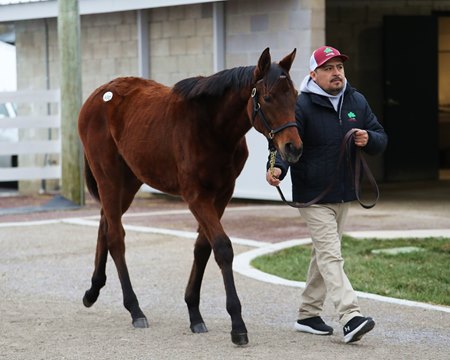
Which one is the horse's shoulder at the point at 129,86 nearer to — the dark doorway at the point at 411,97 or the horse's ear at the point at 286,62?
the horse's ear at the point at 286,62

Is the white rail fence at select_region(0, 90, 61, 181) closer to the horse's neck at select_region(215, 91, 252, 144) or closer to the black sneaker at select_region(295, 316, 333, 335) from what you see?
the horse's neck at select_region(215, 91, 252, 144)

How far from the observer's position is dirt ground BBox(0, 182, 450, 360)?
7016 millimetres

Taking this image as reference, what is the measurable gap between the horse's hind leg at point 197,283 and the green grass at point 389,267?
5.80 feet

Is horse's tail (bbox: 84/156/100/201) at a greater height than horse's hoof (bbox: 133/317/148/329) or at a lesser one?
greater

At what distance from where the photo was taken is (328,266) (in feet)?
23.1

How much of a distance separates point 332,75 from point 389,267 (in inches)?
133

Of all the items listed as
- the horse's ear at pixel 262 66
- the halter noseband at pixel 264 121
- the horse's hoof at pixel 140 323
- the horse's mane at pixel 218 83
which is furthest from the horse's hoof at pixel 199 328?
the horse's ear at pixel 262 66

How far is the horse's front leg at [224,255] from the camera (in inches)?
277

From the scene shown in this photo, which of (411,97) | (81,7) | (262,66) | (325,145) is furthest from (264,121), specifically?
(411,97)

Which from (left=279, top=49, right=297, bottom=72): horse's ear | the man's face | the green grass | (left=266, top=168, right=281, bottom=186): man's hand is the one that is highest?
(left=279, top=49, right=297, bottom=72): horse's ear

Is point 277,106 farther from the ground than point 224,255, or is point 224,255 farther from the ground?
point 277,106

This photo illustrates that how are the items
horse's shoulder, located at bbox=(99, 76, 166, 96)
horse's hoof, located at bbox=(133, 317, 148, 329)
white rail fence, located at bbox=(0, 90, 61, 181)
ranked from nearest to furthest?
horse's hoof, located at bbox=(133, 317, 148, 329) → horse's shoulder, located at bbox=(99, 76, 166, 96) → white rail fence, located at bbox=(0, 90, 61, 181)

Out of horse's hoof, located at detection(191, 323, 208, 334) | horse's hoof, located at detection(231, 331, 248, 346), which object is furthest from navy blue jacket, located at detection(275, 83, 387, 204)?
horse's hoof, located at detection(191, 323, 208, 334)

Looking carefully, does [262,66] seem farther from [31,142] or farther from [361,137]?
[31,142]
